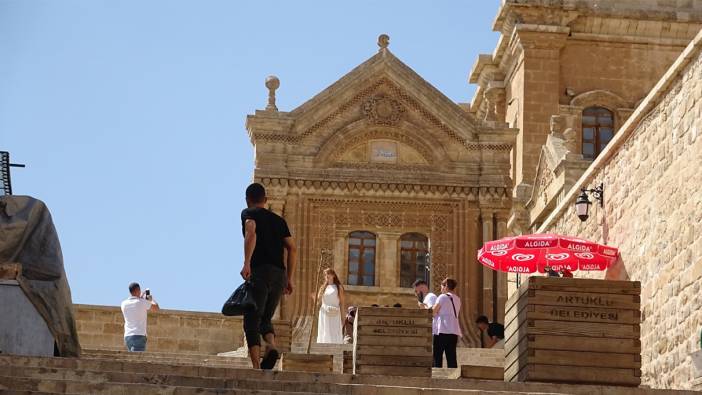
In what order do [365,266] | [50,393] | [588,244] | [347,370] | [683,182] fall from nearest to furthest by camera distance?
[50,393] < [347,370] < [683,182] < [588,244] < [365,266]

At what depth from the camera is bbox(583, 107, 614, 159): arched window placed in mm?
46250

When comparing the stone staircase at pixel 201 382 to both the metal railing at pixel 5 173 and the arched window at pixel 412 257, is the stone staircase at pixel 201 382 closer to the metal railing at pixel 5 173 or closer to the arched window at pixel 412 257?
the metal railing at pixel 5 173

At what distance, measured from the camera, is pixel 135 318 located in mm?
24250

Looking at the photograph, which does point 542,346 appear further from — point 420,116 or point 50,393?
point 420,116

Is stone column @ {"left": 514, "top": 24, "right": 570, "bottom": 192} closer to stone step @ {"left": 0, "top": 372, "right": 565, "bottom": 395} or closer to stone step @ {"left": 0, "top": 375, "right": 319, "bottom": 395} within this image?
stone step @ {"left": 0, "top": 372, "right": 565, "bottom": 395}

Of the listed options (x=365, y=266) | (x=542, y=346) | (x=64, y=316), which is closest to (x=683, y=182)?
(x=542, y=346)

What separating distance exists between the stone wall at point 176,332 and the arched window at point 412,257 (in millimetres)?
6292

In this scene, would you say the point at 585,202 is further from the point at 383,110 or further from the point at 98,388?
the point at 98,388

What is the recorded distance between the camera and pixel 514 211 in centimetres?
3919

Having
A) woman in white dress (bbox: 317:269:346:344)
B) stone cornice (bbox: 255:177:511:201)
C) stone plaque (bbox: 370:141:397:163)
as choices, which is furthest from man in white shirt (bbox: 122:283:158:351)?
stone plaque (bbox: 370:141:397:163)

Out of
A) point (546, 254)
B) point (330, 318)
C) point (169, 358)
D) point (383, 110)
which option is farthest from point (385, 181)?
point (169, 358)

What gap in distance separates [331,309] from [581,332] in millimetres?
11855

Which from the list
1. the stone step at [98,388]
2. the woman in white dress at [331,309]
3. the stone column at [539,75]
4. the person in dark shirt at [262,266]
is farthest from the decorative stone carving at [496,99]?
the stone step at [98,388]

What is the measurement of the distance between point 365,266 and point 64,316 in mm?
21935
